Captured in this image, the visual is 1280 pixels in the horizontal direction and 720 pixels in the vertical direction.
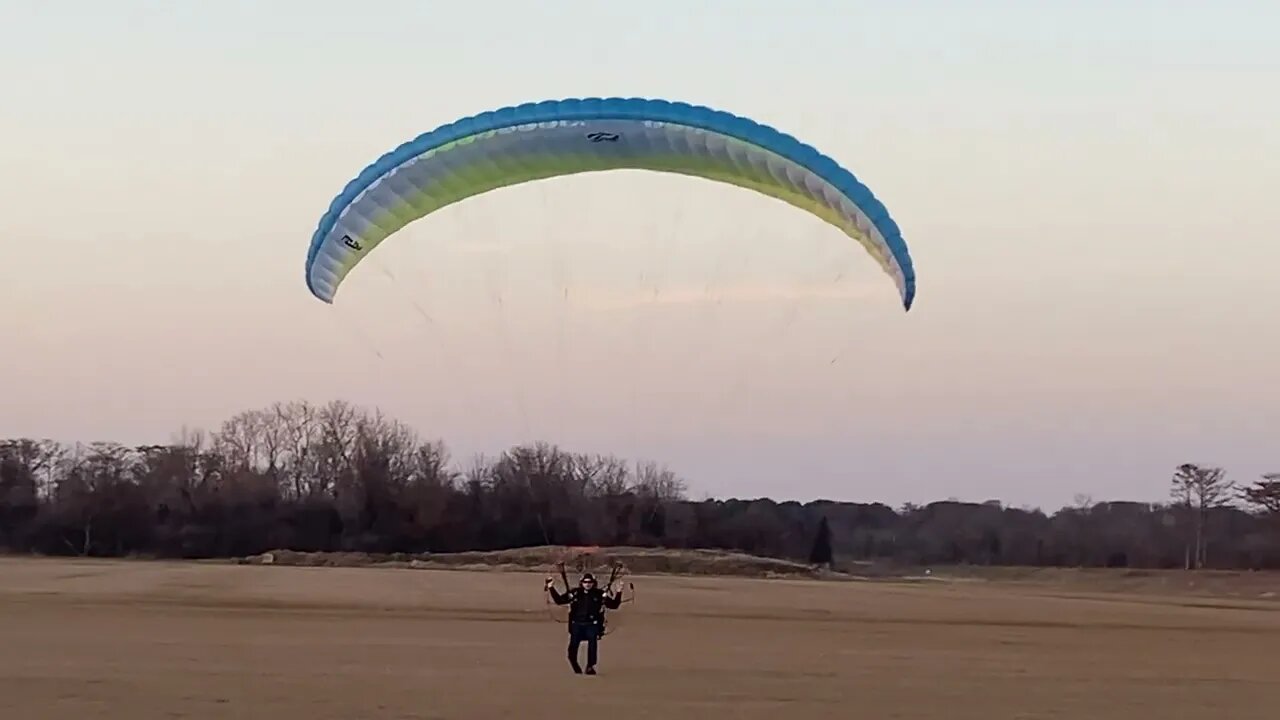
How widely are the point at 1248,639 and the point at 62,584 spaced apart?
27.5 m

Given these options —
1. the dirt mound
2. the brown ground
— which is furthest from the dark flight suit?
the dirt mound

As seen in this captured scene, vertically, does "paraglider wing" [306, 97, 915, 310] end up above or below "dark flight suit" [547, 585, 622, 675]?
above

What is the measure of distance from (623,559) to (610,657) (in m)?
32.6

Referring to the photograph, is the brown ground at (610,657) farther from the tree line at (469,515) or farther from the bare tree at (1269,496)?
the bare tree at (1269,496)

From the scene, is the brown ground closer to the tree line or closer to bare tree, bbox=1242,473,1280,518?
the tree line

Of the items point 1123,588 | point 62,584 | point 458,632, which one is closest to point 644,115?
point 458,632

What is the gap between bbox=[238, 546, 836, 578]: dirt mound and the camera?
5234cm

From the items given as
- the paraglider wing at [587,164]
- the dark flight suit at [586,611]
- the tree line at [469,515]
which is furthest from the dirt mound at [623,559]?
the paraglider wing at [587,164]

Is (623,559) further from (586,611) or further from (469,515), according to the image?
(586,611)

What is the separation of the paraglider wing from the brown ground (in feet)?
13.8

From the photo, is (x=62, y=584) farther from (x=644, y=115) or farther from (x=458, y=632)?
(x=644, y=115)

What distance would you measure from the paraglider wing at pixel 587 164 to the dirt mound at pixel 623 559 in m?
35.4

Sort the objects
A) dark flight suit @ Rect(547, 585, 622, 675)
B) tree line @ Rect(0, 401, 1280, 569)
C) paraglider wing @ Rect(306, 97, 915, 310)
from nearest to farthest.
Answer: paraglider wing @ Rect(306, 97, 915, 310) < dark flight suit @ Rect(547, 585, 622, 675) < tree line @ Rect(0, 401, 1280, 569)

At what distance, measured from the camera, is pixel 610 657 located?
18.2 m
